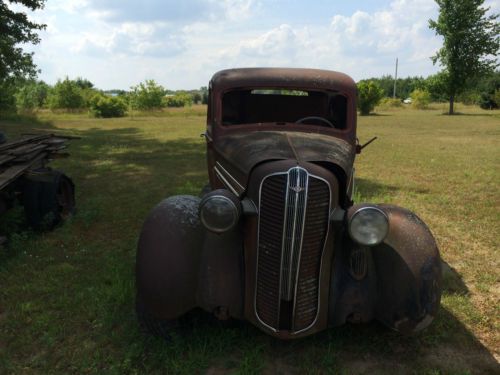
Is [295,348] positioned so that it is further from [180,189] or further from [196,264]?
[180,189]

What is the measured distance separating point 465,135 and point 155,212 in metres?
18.5

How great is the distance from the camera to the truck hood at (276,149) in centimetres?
279

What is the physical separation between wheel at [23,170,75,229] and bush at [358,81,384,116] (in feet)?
103

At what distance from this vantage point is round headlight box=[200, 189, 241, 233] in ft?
8.27

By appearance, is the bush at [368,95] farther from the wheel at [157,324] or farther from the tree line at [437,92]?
the wheel at [157,324]

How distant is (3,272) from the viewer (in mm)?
4238

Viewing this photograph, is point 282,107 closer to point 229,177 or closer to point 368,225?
point 229,177

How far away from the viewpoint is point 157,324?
2.94 m

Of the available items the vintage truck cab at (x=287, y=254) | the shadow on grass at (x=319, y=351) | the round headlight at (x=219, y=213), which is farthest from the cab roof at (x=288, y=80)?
the shadow on grass at (x=319, y=351)

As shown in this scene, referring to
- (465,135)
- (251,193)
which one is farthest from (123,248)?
(465,135)

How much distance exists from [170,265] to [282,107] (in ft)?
9.17

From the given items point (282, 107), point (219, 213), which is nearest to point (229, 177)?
point (219, 213)

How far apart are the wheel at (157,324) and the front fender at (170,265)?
0.16 m

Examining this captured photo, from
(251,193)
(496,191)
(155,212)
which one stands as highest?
(251,193)
